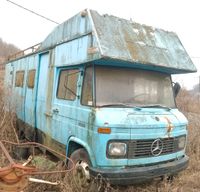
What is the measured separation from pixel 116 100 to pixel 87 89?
19.9 inches

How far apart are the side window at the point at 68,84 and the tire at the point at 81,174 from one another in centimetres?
102

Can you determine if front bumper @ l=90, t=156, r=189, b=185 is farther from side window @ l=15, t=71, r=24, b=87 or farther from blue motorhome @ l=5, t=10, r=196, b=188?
side window @ l=15, t=71, r=24, b=87

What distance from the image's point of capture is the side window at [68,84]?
5.08 m

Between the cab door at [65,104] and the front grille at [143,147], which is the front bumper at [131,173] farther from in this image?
the cab door at [65,104]

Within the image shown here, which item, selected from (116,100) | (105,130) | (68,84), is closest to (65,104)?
(68,84)

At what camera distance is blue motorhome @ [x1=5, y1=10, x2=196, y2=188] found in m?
4.23

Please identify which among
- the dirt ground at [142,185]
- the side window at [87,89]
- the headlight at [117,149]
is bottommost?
the dirt ground at [142,185]

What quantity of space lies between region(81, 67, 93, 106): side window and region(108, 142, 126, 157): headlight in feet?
2.41

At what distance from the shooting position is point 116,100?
4.58 metres

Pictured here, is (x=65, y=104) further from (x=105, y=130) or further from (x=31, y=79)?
(x=31, y=79)

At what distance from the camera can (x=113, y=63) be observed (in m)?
4.62

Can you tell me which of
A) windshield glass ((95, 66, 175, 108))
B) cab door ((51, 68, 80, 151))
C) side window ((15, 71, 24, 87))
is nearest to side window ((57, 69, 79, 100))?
cab door ((51, 68, 80, 151))

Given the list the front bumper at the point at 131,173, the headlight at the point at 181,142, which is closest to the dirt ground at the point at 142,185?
the front bumper at the point at 131,173

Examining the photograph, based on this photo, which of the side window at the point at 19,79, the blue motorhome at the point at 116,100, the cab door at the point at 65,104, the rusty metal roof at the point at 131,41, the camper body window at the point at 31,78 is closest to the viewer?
the blue motorhome at the point at 116,100
